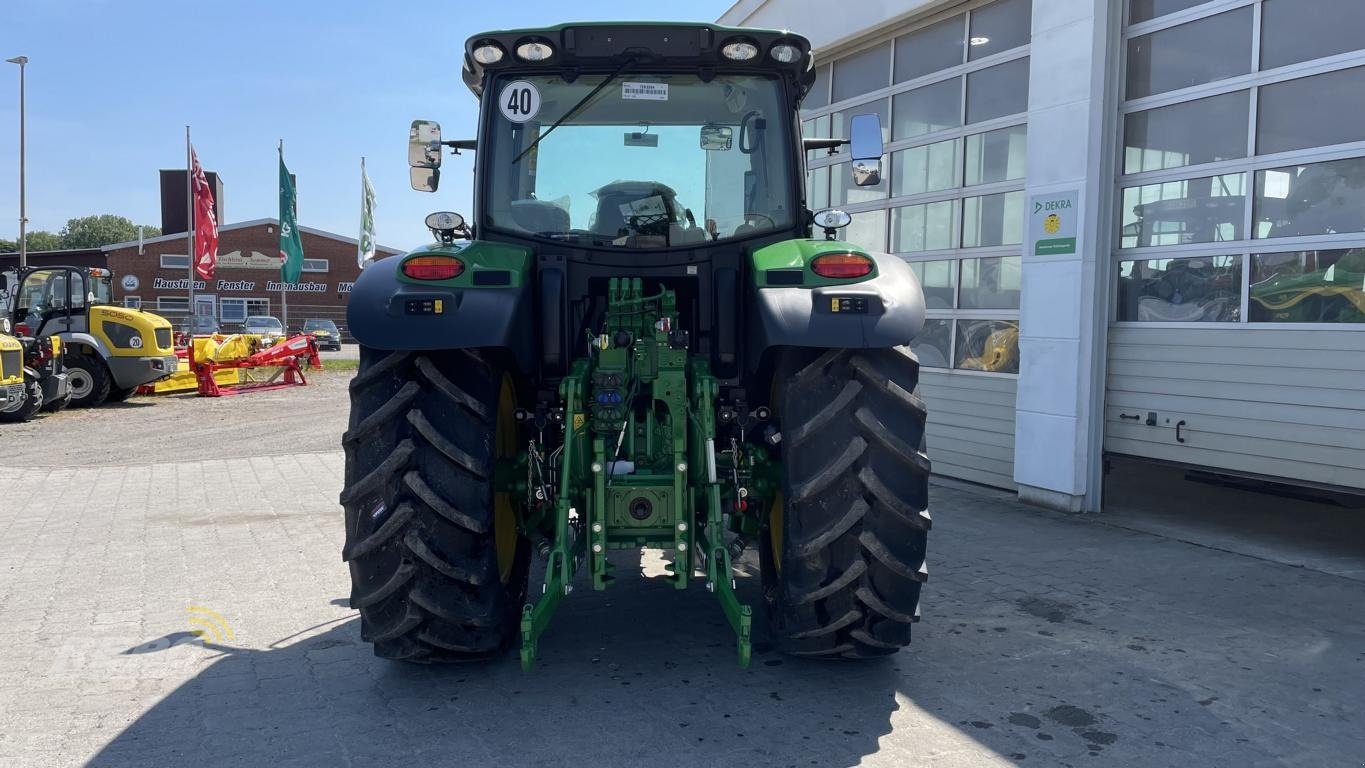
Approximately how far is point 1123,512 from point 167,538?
679 centimetres

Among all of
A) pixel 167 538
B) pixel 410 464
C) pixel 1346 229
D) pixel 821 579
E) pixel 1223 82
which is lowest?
pixel 167 538

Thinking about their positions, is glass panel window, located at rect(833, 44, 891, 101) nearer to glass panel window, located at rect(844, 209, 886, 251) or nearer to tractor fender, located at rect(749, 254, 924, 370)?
glass panel window, located at rect(844, 209, 886, 251)

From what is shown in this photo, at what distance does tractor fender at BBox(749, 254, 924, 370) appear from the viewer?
358cm

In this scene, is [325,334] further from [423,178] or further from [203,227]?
[423,178]

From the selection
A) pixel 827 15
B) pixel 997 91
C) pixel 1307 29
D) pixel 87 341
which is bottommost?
pixel 87 341

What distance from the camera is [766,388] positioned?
14.6 feet

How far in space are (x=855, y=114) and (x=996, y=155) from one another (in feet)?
→ 6.99

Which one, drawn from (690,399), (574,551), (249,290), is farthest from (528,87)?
(249,290)

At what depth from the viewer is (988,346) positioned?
837cm

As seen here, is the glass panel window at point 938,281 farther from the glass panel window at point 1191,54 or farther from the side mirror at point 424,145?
the side mirror at point 424,145

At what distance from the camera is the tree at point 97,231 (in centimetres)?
8638

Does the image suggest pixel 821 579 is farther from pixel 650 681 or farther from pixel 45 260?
Result: pixel 45 260

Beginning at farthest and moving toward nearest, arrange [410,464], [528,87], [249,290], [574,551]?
[249,290]
[528,87]
[574,551]
[410,464]

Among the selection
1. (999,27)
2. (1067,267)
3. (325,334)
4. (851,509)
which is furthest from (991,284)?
(325,334)
